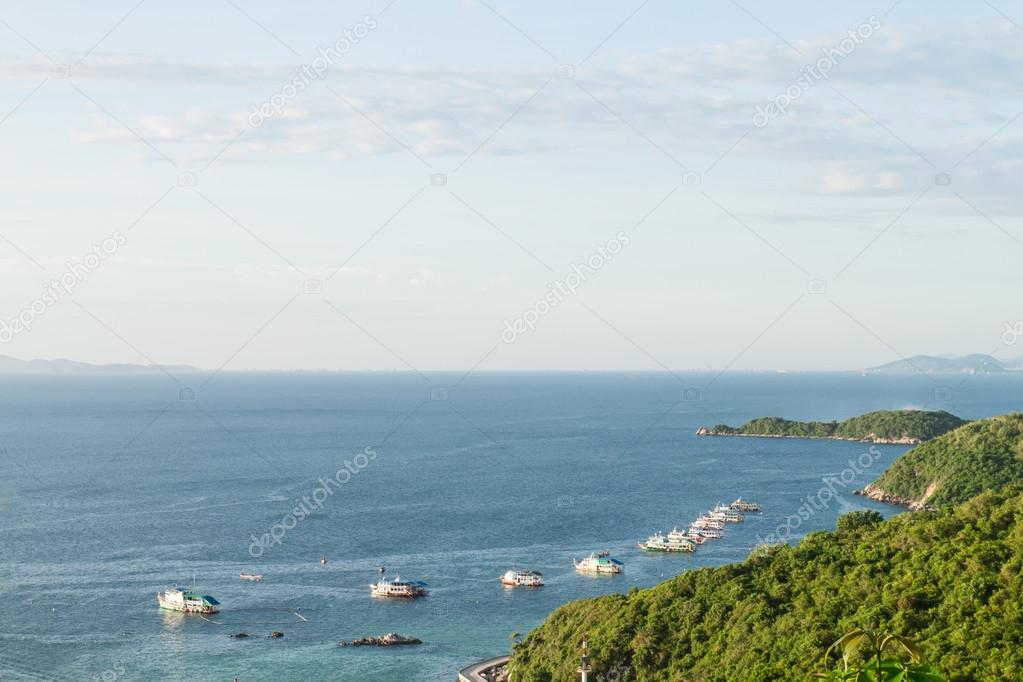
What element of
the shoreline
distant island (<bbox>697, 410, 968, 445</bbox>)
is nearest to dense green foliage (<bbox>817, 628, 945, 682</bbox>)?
the shoreline

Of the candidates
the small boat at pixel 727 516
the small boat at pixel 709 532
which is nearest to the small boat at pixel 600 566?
the small boat at pixel 709 532

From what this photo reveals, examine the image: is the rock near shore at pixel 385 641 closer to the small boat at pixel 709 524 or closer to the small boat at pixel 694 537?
the small boat at pixel 694 537

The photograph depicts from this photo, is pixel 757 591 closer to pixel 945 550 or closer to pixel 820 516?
pixel 945 550

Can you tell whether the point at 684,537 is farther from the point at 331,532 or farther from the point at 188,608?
the point at 188,608

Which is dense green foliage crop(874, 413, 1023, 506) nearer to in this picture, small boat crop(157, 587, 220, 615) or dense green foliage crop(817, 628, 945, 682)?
small boat crop(157, 587, 220, 615)

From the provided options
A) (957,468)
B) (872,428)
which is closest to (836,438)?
(872,428)

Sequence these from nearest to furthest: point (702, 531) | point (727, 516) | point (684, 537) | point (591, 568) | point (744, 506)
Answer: point (591, 568), point (684, 537), point (702, 531), point (727, 516), point (744, 506)

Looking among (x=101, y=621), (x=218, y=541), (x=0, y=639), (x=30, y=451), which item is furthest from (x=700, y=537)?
(x=30, y=451)
